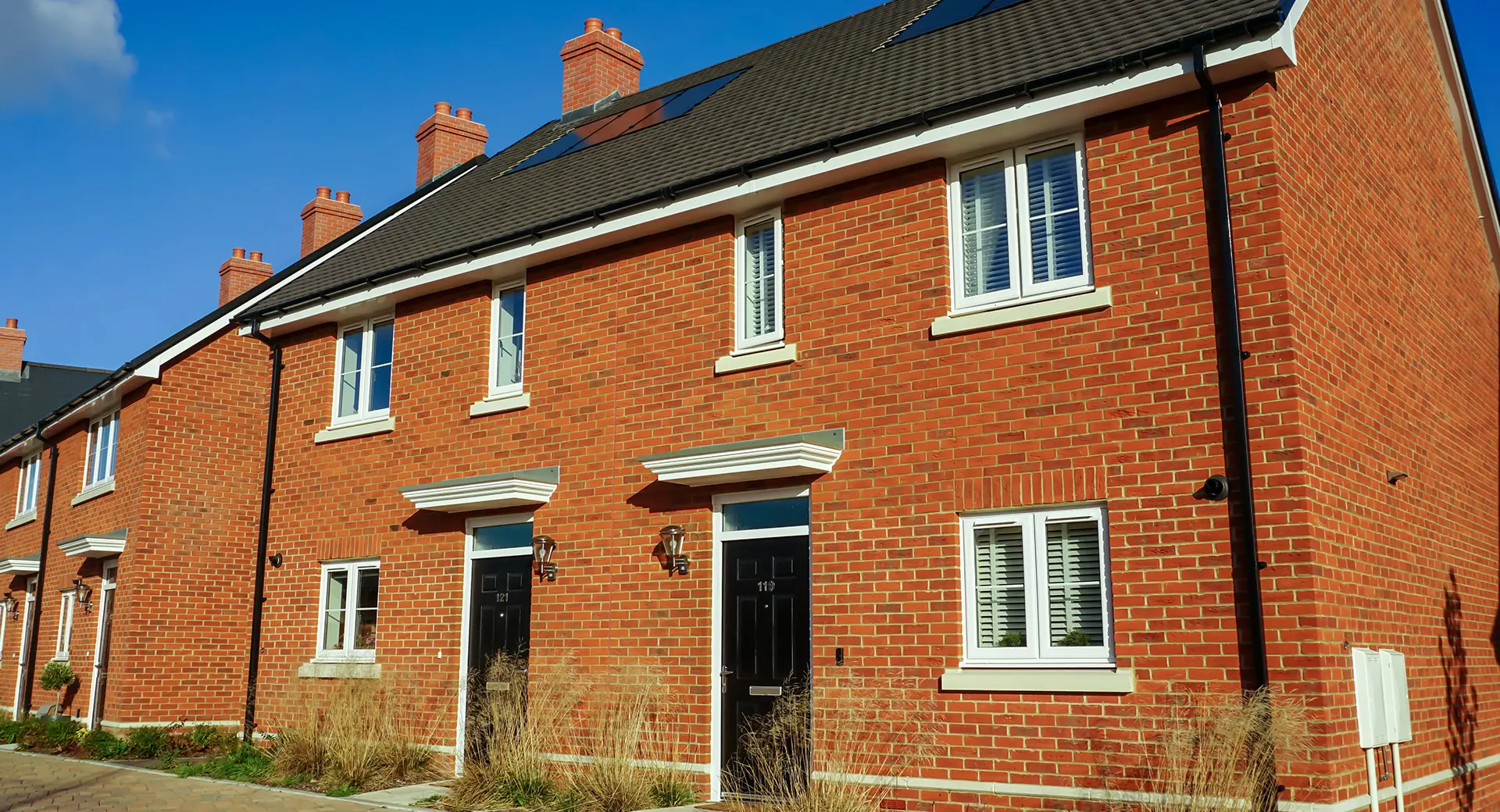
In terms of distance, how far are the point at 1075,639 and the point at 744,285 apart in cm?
474

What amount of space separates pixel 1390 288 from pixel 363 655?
1161 cm

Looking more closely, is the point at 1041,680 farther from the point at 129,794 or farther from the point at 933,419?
the point at 129,794

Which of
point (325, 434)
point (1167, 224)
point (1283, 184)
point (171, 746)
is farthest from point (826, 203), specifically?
point (171, 746)

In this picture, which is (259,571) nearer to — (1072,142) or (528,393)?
(528,393)

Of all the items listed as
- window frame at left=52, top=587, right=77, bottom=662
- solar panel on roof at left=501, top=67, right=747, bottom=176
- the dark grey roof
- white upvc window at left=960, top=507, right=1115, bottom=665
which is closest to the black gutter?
white upvc window at left=960, top=507, right=1115, bottom=665

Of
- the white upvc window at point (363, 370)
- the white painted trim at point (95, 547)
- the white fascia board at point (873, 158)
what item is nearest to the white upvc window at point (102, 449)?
the white painted trim at point (95, 547)

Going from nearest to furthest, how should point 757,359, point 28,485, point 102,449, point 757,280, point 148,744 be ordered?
point 757,359, point 757,280, point 148,744, point 102,449, point 28,485

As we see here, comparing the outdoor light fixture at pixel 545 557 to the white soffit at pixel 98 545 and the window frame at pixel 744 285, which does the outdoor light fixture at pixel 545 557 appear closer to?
the window frame at pixel 744 285

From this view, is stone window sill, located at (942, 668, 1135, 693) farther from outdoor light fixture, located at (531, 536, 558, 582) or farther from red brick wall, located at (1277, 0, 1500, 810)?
outdoor light fixture, located at (531, 536, 558, 582)

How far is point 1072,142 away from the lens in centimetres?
962

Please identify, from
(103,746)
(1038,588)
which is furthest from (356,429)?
(1038,588)

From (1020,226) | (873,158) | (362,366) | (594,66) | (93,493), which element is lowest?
(93,493)

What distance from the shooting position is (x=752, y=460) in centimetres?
1034

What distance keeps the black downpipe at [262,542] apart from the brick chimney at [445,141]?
6180 mm
